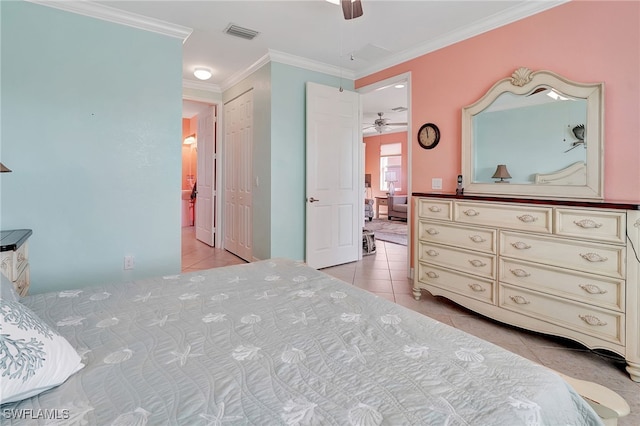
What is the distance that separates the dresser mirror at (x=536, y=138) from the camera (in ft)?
7.93

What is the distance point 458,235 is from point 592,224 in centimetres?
92

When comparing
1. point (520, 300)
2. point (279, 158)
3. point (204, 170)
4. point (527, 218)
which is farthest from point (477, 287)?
point (204, 170)

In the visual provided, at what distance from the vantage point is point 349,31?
10.6 feet

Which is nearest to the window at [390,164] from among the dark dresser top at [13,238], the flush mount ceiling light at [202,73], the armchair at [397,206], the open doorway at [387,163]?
the open doorway at [387,163]

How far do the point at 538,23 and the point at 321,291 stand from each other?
2905mm

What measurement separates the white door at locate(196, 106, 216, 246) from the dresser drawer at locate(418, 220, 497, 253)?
12.0 ft

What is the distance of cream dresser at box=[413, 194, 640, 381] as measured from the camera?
1904 mm

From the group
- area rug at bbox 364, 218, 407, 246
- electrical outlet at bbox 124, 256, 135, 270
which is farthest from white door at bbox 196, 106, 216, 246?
area rug at bbox 364, 218, 407, 246

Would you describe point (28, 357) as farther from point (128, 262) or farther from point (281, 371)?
point (128, 262)

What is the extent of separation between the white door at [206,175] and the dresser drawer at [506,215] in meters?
4.02

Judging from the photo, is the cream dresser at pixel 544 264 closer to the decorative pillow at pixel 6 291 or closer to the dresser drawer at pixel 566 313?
the dresser drawer at pixel 566 313

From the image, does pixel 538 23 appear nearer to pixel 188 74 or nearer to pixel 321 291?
pixel 321 291

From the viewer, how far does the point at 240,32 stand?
329 centimetres

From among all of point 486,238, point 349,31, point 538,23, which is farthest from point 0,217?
point 538,23
